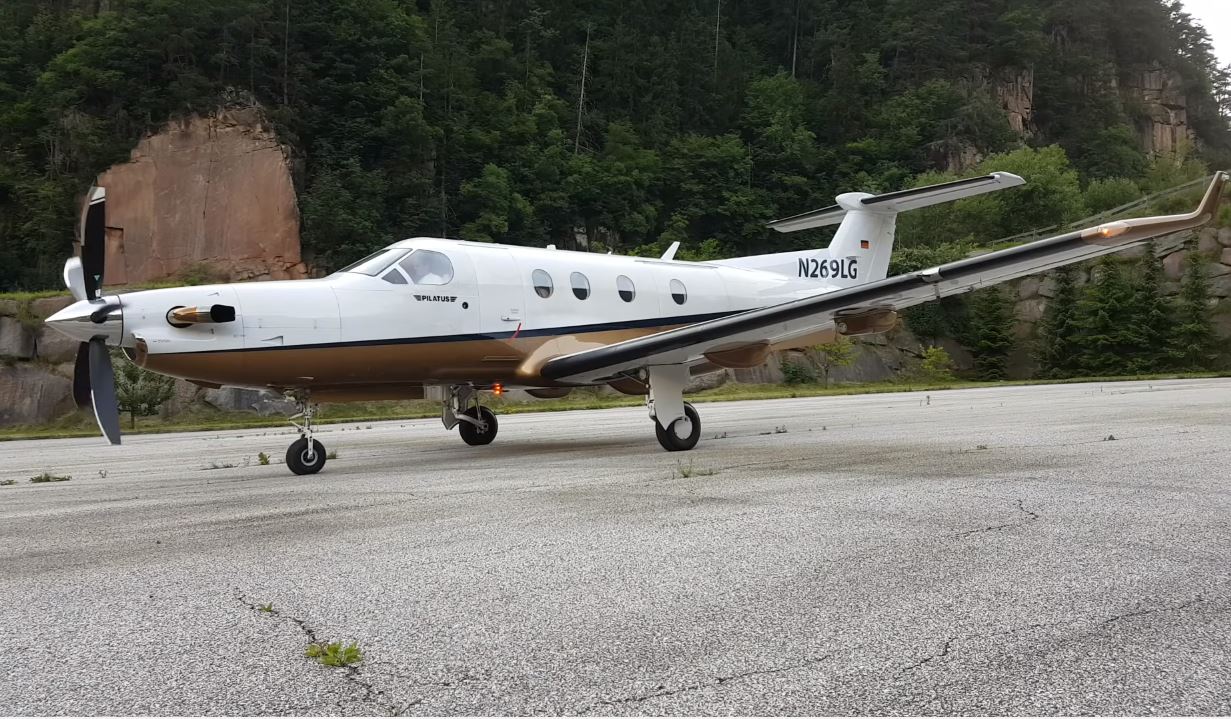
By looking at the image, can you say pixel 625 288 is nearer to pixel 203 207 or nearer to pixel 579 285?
pixel 579 285

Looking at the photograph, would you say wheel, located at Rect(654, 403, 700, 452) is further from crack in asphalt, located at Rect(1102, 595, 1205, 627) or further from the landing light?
crack in asphalt, located at Rect(1102, 595, 1205, 627)

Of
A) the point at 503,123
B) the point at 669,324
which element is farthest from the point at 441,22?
the point at 669,324

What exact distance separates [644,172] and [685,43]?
18.0 m

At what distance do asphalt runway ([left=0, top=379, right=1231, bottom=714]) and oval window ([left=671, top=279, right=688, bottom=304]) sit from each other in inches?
198

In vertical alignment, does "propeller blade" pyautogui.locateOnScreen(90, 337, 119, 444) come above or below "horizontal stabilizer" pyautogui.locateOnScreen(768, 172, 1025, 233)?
below

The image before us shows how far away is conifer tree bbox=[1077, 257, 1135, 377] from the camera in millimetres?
40438

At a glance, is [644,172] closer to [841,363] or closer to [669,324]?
[841,363]

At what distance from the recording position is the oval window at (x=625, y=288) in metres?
12.4

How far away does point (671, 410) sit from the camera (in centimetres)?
1129

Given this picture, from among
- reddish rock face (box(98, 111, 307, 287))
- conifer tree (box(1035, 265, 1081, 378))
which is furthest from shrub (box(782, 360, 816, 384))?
reddish rock face (box(98, 111, 307, 287))

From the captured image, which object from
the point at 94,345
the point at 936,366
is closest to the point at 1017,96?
the point at 936,366

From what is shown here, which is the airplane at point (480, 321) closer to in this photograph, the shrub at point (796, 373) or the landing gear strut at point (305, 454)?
the landing gear strut at point (305, 454)

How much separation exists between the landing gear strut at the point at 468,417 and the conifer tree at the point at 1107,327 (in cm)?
3599

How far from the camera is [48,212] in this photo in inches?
1601
